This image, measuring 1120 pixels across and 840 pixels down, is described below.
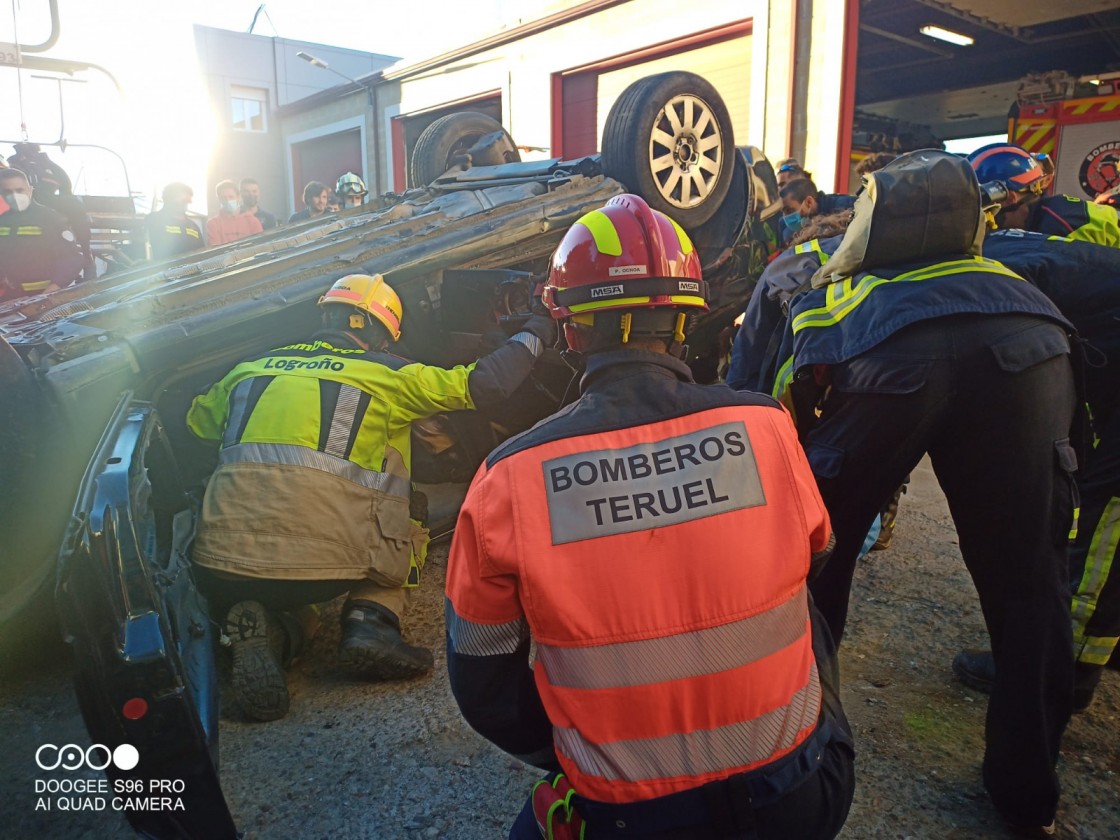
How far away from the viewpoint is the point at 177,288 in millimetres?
3354

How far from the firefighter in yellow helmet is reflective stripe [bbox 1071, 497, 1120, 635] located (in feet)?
6.26

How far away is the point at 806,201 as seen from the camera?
15.8 ft

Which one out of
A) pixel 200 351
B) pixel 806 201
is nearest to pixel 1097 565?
pixel 806 201

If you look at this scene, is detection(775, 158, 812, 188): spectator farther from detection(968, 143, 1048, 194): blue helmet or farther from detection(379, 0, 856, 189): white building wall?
detection(968, 143, 1048, 194): blue helmet

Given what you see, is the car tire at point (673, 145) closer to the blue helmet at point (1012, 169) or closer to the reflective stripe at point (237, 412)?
the blue helmet at point (1012, 169)

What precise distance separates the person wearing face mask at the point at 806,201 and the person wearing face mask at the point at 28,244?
17.2ft

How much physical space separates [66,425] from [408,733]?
1.46 meters

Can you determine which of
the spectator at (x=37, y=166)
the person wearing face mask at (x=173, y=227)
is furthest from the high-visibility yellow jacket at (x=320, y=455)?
the spectator at (x=37, y=166)

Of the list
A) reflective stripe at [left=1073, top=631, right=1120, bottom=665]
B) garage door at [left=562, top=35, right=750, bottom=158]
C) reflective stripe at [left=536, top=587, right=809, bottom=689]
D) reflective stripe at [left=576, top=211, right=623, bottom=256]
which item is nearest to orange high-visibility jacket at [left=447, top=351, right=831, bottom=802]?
reflective stripe at [left=536, top=587, right=809, bottom=689]

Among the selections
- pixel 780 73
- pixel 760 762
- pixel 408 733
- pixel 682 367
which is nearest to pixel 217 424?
pixel 408 733

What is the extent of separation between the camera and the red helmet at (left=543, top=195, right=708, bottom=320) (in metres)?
1.39

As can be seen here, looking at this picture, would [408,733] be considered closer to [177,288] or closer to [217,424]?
[217,424]

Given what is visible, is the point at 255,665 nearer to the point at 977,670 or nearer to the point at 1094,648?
the point at 977,670

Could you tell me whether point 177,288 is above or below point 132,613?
above
